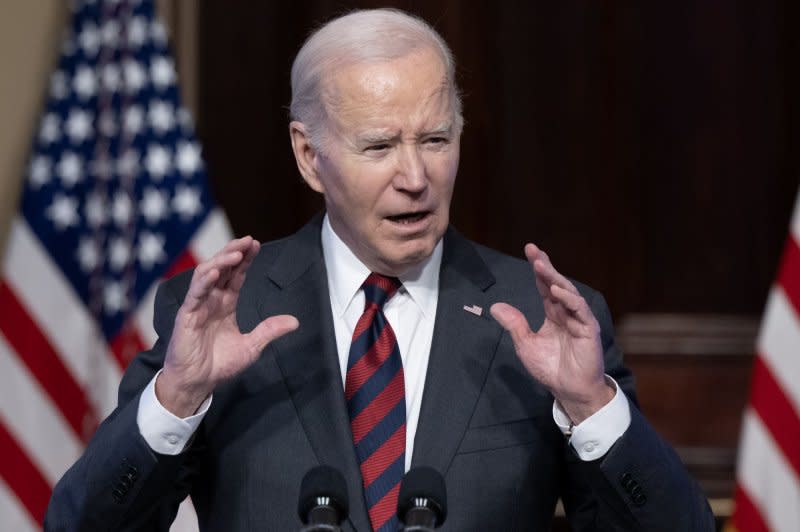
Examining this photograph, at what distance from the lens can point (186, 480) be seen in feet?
7.34

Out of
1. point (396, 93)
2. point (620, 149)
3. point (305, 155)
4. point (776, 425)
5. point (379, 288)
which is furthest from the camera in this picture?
point (620, 149)

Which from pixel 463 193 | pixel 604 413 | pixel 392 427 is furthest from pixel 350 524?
pixel 463 193

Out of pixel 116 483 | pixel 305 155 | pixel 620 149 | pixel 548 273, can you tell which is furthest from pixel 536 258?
pixel 620 149

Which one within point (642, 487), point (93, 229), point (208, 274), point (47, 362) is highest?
point (208, 274)

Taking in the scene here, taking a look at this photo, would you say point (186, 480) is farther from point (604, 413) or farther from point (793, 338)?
point (793, 338)

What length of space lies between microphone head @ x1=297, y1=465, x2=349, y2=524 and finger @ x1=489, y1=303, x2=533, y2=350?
0.52 meters

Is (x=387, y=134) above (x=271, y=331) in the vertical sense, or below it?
above

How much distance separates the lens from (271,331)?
6.83 feet

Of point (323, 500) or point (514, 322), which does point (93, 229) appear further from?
point (323, 500)

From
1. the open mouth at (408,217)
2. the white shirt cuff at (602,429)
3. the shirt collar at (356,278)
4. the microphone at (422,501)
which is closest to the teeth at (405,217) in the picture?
the open mouth at (408,217)

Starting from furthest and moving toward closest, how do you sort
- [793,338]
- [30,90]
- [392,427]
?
[30,90]
[793,338]
[392,427]

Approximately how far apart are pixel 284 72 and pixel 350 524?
232 centimetres

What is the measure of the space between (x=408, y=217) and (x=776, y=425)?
161cm

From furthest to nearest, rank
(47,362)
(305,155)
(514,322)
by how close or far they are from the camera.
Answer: (47,362) → (305,155) → (514,322)
